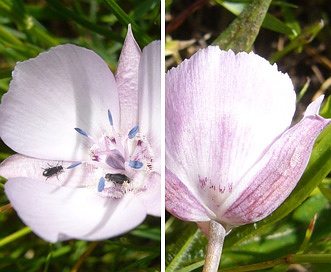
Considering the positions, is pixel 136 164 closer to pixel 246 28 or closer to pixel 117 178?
pixel 117 178

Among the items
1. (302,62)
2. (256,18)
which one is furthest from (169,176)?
(302,62)

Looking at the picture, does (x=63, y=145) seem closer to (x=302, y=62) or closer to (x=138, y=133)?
(x=138, y=133)

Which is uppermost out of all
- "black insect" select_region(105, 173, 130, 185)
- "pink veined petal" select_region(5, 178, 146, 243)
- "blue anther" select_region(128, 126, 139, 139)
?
"blue anther" select_region(128, 126, 139, 139)

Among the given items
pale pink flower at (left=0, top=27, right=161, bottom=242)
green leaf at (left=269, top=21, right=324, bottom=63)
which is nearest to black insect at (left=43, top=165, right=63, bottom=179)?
pale pink flower at (left=0, top=27, right=161, bottom=242)

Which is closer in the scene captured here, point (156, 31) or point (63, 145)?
point (63, 145)

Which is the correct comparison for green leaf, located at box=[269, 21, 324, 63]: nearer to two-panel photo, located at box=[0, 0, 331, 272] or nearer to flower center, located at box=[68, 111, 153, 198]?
two-panel photo, located at box=[0, 0, 331, 272]

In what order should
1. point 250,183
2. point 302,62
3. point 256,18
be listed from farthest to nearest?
point 302,62 → point 256,18 → point 250,183
